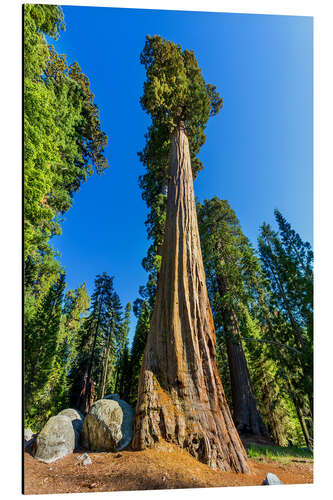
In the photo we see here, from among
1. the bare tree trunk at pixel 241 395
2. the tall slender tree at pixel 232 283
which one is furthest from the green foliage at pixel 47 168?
the bare tree trunk at pixel 241 395

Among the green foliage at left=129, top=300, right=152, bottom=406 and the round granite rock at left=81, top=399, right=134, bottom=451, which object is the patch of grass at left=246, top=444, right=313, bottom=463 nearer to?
the round granite rock at left=81, top=399, right=134, bottom=451

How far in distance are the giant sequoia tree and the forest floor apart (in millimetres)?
118

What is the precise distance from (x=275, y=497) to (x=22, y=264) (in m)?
3.68

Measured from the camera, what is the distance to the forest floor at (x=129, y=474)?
6.90 feet

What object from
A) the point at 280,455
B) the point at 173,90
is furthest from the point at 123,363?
the point at 173,90

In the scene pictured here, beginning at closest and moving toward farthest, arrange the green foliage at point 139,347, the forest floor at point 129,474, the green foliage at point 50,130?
the forest floor at point 129,474, the green foliage at point 50,130, the green foliage at point 139,347

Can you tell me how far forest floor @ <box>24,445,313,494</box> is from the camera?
2.10 m

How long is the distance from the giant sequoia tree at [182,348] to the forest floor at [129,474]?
0.12m

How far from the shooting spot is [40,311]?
6.54 metres

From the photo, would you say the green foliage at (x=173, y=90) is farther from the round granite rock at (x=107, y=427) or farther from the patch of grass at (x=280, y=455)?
the patch of grass at (x=280, y=455)

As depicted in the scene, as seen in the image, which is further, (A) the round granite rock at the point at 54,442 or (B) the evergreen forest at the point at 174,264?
(B) the evergreen forest at the point at 174,264

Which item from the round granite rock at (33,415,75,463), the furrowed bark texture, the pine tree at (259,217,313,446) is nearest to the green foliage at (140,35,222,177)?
the furrowed bark texture

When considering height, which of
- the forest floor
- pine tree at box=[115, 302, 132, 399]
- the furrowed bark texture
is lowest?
pine tree at box=[115, 302, 132, 399]
